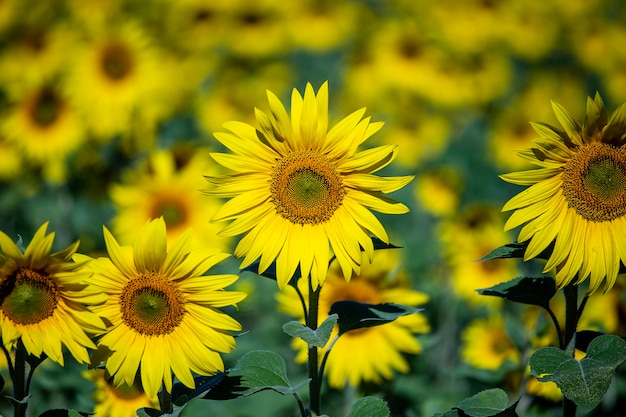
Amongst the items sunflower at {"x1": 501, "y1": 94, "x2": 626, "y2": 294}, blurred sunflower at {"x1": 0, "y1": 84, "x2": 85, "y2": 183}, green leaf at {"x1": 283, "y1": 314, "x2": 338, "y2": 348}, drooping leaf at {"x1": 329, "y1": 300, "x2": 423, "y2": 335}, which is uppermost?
blurred sunflower at {"x1": 0, "y1": 84, "x2": 85, "y2": 183}

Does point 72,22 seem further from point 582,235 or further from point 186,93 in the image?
point 582,235

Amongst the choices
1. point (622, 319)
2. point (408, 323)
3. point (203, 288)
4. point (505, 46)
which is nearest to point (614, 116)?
point (203, 288)

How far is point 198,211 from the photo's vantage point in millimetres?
4418

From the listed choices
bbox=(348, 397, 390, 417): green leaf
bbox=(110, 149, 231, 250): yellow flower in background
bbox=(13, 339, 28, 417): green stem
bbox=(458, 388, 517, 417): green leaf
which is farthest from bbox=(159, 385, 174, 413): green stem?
bbox=(110, 149, 231, 250): yellow flower in background

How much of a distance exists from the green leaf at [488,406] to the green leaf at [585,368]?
0.47ft

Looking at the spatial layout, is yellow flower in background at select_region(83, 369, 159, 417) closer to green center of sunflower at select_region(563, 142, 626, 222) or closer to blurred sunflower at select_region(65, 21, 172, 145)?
green center of sunflower at select_region(563, 142, 626, 222)

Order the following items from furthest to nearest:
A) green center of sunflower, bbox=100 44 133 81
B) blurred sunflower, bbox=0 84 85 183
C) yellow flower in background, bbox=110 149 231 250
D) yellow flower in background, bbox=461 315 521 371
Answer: green center of sunflower, bbox=100 44 133 81 < blurred sunflower, bbox=0 84 85 183 < yellow flower in background, bbox=110 149 231 250 < yellow flower in background, bbox=461 315 521 371

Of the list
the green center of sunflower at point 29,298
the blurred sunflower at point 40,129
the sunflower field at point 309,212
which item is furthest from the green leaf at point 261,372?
the blurred sunflower at point 40,129

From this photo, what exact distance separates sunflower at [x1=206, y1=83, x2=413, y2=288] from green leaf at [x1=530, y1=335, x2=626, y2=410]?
0.52 metres

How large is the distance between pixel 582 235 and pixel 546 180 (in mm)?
172

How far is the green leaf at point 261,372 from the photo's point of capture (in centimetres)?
219

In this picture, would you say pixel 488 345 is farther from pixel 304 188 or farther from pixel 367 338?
pixel 304 188

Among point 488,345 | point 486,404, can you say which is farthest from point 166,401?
point 488,345

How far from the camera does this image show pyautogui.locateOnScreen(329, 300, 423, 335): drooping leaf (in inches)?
86.5
